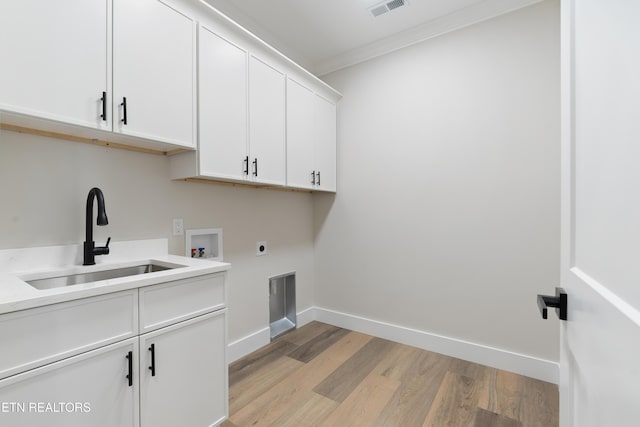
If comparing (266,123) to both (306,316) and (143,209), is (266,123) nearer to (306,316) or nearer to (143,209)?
(143,209)

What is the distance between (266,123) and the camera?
2162 millimetres

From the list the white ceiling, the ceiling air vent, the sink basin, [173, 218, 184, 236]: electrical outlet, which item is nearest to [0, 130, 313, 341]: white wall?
[173, 218, 184, 236]: electrical outlet

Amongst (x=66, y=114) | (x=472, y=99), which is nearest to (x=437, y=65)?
(x=472, y=99)

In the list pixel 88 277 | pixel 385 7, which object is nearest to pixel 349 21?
pixel 385 7

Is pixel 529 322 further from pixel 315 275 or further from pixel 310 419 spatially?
pixel 315 275

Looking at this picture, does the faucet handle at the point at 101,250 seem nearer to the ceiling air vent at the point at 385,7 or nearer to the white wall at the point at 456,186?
the white wall at the point at 456,186

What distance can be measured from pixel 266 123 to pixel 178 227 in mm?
998

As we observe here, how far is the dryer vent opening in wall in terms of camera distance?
109 inches

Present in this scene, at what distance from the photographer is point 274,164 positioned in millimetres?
2240

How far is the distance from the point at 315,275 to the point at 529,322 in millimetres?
1954

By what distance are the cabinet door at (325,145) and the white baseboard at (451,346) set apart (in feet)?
4.54

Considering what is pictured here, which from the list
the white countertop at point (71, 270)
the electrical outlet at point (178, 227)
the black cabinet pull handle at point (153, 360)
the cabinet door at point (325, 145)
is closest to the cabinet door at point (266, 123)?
the cabinet door at point (325, 145)

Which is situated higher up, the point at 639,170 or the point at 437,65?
the point at 437,65

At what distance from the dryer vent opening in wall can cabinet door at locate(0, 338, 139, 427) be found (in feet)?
5.18
